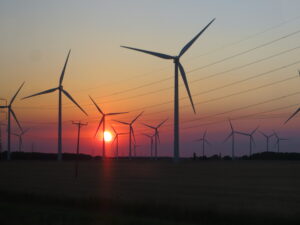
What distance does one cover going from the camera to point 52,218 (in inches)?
1118

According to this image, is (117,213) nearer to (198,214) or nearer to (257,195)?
(198,214)

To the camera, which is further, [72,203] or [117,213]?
[72,203]

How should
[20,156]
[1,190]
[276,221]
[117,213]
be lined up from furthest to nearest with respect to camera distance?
[20,156] < [1,190] < [117,213] < [276,221]

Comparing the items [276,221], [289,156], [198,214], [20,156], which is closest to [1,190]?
[198,214]

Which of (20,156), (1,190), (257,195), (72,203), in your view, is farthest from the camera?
(20,156)

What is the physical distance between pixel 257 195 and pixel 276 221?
11.8 metres

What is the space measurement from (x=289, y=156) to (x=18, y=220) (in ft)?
565

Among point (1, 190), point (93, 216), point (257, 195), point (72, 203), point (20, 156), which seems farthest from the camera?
point (20, 156)

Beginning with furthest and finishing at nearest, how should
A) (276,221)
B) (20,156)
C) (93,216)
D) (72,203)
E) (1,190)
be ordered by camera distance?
(20,156) → (1,190) → (72,203) → (93,216) → (276,221)

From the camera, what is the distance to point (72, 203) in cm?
3588

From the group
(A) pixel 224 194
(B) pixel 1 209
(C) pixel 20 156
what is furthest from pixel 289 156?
(B) pixel 1 209

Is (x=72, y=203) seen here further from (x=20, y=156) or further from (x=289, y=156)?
(x=289, y=156)

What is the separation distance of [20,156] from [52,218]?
522ft

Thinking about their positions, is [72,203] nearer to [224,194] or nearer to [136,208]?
[136,208]
